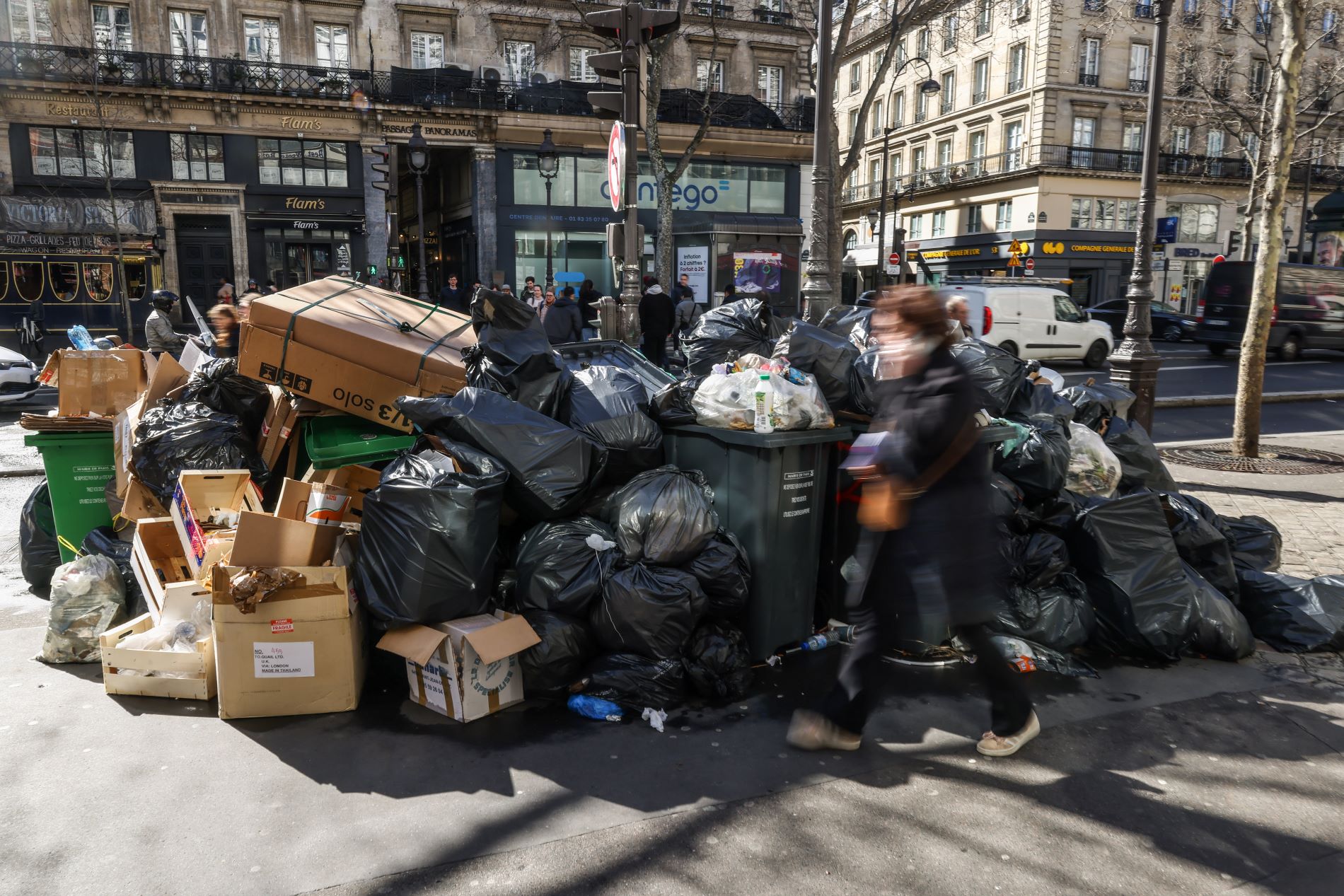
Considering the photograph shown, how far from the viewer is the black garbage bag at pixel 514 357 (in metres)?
4.57

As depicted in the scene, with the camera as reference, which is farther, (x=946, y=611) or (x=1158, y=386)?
(x=1158, y=386)

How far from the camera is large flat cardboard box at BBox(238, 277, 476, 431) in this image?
4.85 metres

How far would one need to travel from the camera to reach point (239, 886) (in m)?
2.62

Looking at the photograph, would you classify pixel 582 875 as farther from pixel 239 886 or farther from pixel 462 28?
pixel 462 28

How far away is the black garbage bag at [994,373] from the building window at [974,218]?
1590 inches

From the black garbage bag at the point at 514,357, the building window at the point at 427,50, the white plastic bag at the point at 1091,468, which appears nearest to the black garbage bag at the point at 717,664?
the black garbage bag at the point at 514,357

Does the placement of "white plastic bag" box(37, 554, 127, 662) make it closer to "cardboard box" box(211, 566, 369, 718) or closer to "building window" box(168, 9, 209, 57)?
"cardboard box" box(211, 566, 369, 718)

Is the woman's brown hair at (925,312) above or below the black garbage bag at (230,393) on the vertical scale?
above

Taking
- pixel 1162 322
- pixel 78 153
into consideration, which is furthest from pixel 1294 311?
pixel 78 153

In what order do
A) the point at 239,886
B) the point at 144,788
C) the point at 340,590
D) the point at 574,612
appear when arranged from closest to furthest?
1. the point at 239,886
2. the point at 144,788
3. the point at 340,590
4. the point at 574,612

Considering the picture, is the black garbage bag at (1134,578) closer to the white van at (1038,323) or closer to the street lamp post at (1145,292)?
the street lamp post at (1145,292)

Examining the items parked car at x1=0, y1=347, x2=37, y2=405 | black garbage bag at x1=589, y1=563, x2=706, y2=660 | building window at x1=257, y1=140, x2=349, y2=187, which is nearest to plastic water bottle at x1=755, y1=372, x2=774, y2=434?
black garbage bag at x1=589, y1=563, x2=706, y2=660

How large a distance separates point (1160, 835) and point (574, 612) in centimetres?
227

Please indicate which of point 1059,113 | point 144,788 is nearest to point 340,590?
point 144,788
